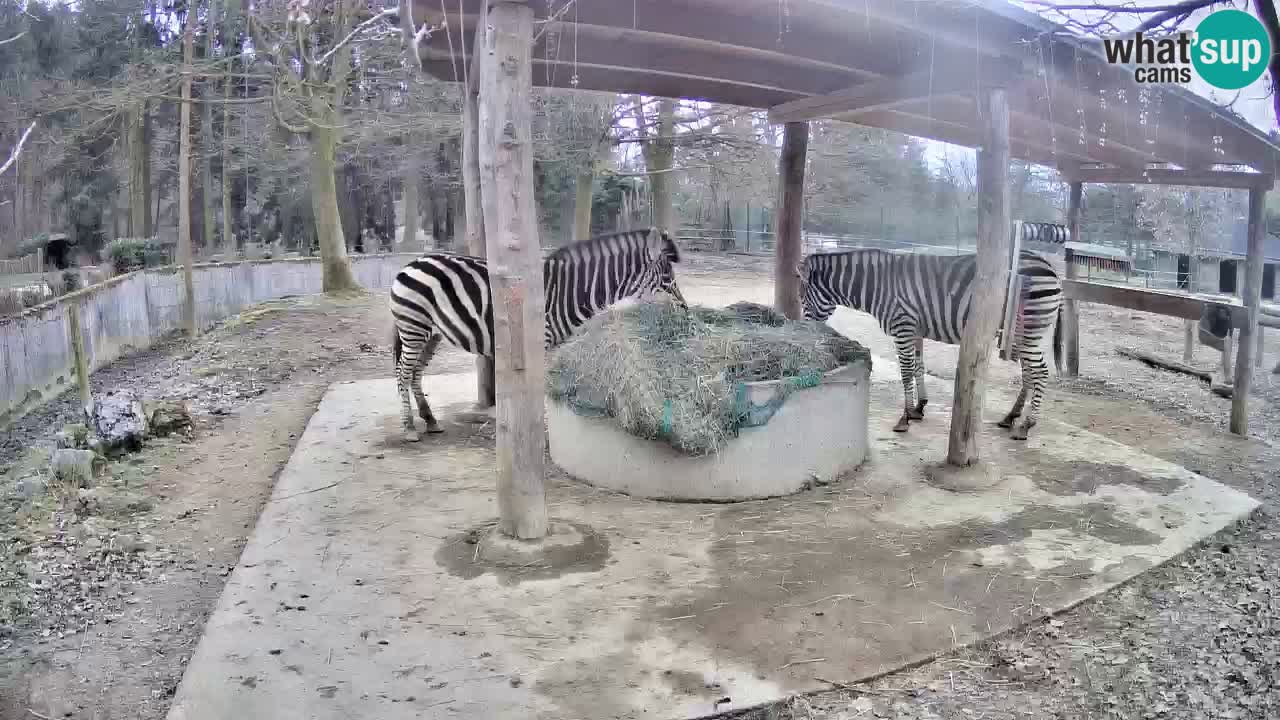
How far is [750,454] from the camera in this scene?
222 inches

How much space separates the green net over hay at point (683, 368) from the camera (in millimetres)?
5482

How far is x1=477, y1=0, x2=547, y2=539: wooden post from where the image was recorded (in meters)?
4.35

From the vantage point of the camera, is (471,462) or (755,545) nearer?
(755,545)

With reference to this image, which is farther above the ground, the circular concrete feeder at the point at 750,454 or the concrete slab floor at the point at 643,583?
the circular concrete feeder at the point at 750,454

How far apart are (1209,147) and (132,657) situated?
8.51 m

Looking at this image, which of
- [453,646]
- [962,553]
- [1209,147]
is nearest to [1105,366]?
[1209,147]

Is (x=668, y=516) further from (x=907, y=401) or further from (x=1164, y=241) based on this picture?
(x=1164, y=241)

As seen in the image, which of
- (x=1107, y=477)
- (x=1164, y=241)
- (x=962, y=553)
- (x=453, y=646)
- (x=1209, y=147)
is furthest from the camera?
(x=1164, y=241)

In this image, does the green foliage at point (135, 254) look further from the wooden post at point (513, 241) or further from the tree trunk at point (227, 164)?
the wooden post at point (513, 241)

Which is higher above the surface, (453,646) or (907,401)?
(907,401)

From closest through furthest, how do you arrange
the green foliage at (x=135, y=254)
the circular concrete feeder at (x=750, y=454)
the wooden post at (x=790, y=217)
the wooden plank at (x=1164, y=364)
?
the circular concrete feeder at (x=750, y=454) < the wooden post at (x=790, y=217) < the wooden plank at (x=1164, y=364) < the green foliage at (x=135, y=254)

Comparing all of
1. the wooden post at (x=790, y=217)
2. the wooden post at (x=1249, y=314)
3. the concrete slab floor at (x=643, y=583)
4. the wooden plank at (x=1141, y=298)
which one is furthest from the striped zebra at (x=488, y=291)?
the wooden post at (x=1249, y=314)

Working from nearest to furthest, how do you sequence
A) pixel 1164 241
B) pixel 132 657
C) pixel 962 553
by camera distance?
1. pixel 132 657
2. pixel 962 553
3. pixel 1164 241

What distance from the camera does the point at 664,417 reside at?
17.8 ft
